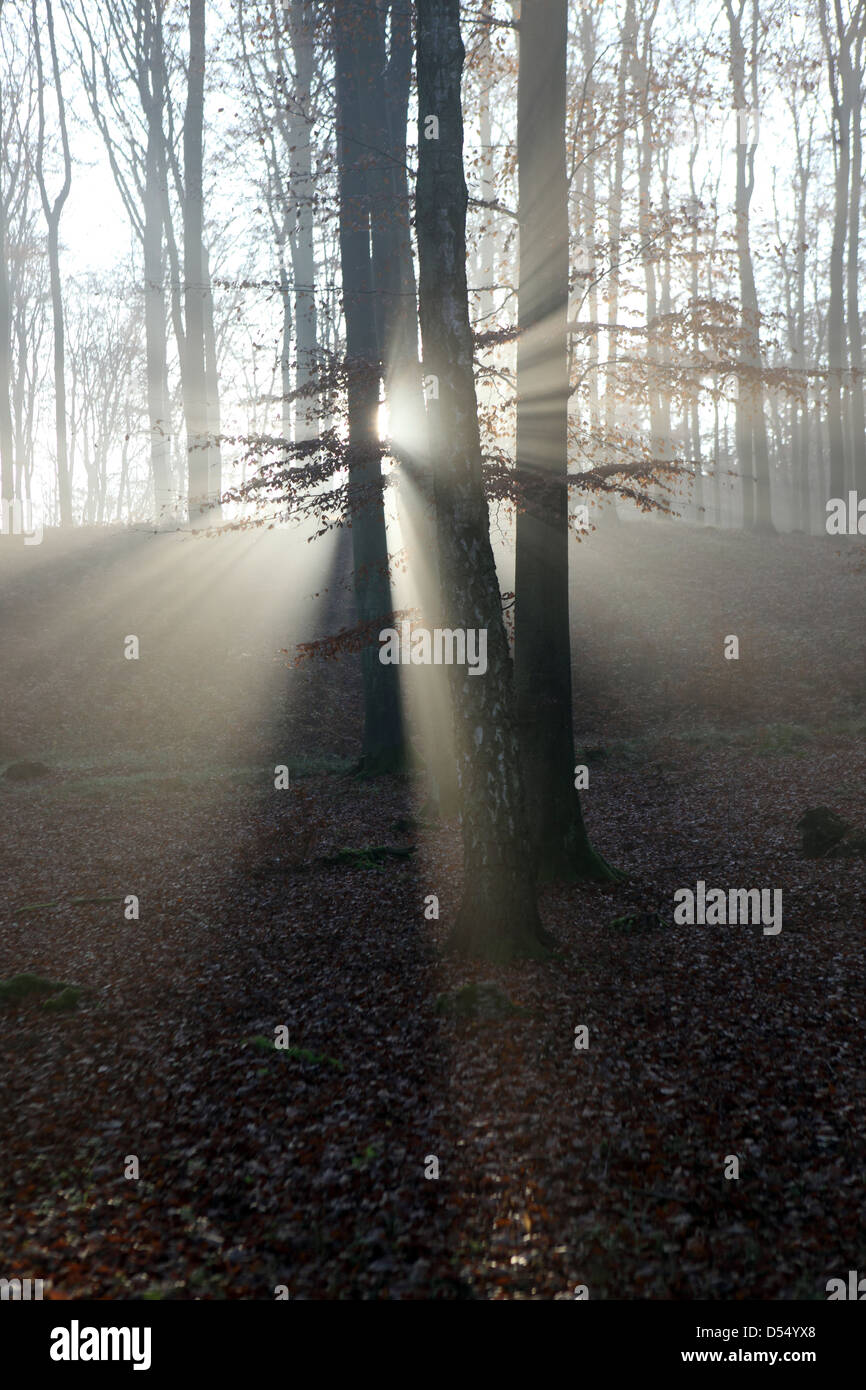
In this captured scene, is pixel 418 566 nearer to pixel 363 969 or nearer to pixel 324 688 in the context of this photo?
pixel 363 969

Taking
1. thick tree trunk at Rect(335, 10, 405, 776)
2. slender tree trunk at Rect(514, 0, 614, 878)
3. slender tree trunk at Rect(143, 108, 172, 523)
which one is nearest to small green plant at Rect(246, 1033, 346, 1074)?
slender tree trunk at Rect(514, 0, 614, 878)

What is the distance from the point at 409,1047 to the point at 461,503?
3.93 meters

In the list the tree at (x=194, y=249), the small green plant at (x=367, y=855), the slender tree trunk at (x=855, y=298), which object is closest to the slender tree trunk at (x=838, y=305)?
the slender tree trunk at (x=855, y=298)

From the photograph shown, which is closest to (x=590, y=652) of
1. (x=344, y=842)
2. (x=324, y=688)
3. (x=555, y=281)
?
(x=324, y=688)

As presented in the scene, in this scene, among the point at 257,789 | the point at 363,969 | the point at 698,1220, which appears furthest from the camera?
the point at 257,789

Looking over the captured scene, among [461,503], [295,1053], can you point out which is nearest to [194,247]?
[461,503]

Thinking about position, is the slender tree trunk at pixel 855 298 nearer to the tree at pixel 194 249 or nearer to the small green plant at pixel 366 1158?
the tree at pixel 194 249

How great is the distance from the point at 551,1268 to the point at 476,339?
7.99 meters

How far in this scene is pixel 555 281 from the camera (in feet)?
28.5

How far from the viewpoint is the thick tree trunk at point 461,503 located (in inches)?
270

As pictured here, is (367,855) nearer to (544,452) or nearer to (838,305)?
(544,452)

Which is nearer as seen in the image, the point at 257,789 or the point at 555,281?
the point at 555,281

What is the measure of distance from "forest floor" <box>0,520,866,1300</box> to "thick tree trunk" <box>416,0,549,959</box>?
0.90 m

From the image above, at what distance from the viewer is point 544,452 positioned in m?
8.77
